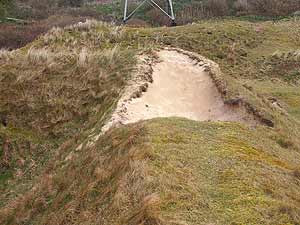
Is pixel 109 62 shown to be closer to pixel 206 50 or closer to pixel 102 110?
pixel 102 110

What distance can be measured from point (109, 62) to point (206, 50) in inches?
408

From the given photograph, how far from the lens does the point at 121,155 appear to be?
9.98 metres

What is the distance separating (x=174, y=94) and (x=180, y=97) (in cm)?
22

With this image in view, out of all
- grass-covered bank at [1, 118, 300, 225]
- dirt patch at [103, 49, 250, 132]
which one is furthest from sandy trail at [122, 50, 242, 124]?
grass-covered bank at [1, 118, 300, 225]

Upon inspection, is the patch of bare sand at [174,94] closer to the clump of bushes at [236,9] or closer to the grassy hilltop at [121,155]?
the grassy hilltop at [121,155]

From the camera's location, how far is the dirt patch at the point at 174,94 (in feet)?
48.0

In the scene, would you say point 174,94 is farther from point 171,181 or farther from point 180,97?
point 171,181

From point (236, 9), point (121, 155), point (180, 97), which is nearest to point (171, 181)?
point (121, 155)

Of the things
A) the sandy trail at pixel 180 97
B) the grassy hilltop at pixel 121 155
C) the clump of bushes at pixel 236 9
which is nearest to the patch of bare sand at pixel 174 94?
the sandy trail at pixel 180 97

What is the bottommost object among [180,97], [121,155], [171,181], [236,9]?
[236,9]

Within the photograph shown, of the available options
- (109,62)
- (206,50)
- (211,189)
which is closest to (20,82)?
(109,62)

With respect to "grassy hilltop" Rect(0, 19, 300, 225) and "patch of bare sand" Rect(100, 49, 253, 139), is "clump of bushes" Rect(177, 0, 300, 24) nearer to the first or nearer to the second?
"grassy hilltop" Rect(0, 19, 300, 225)

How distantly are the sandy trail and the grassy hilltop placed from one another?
57 cm

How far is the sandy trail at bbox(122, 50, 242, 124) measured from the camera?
14863 mm
